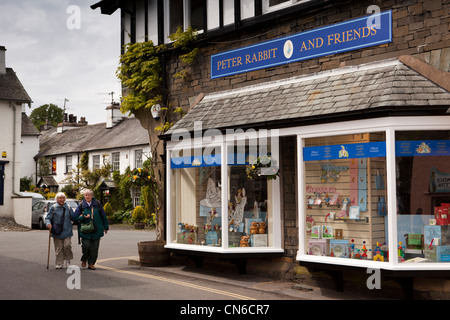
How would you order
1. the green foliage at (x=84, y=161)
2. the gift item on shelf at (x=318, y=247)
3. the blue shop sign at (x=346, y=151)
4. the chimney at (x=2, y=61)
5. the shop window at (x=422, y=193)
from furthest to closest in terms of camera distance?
1. the green foliage at (x=84, y=161)
2. the chimney at (x=2, y=61)
3. the gift item on shelf at (x=318, y=247)
4. the blue shop sign at (x=346, y=151)
5. the shop window at (x=422, y=193)

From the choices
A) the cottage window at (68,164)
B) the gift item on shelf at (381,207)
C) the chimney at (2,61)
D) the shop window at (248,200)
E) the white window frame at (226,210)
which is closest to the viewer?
the gift item on shelf at (381,207)

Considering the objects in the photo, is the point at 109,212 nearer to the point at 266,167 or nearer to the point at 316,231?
the point at 266,167

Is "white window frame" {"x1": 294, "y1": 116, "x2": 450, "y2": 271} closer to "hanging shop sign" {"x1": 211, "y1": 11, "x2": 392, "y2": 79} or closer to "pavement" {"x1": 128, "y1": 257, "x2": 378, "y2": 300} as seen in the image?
"pavement" {"x1": 128, "y1": 257, "x2": 378, "y2": 300}

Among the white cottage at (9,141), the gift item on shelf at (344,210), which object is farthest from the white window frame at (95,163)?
the gift item on shelf at (344,210)

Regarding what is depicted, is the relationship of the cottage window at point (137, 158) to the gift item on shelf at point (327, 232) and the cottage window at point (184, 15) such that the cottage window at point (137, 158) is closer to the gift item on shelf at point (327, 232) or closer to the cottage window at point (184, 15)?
the cottage window at point (184, 15)

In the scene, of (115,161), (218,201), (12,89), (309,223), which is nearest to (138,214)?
(115,161)

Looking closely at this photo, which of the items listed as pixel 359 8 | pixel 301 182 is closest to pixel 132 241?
pixel 301 182

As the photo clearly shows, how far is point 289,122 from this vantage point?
912 centimetres

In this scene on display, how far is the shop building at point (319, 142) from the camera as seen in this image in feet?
26.0

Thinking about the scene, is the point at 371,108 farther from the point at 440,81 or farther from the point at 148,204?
the point at 148,204

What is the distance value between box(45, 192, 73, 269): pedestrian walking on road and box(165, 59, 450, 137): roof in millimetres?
2794

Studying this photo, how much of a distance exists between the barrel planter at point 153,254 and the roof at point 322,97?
8.26 feet

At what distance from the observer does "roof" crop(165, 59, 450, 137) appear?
7.94 m
